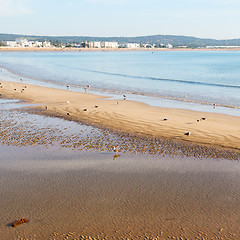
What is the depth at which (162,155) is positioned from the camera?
1233 cm

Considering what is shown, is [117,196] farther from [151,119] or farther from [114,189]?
[151,119]

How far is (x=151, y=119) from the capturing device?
59.7 feet

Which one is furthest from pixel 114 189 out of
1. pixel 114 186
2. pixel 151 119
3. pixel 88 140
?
pixel 151 119

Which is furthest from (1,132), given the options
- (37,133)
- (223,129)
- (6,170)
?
(223,129)

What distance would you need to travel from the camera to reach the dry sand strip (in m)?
14.7

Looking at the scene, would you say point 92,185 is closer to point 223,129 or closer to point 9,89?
point 223,129

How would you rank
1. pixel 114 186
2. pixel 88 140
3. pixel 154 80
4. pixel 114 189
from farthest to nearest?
pixel 154 80
pixel 88 140
pixel 114 186
pixel 114 189

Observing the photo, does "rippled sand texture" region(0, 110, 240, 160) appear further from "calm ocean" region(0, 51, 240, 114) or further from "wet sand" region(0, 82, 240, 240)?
"calm ocean" region(0, 51, 240, 114)

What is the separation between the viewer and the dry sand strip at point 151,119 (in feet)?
48.3

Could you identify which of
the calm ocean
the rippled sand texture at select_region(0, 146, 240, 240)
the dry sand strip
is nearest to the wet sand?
the rippled sand texture at select_region(0, 146, 240, 240)

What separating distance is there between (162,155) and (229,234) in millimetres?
5490

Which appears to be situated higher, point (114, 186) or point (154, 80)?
point (114, 186)

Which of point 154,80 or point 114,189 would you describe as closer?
point 114,189

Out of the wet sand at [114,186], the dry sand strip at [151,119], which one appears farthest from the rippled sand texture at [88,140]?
the dry sand strip at [151,119]
